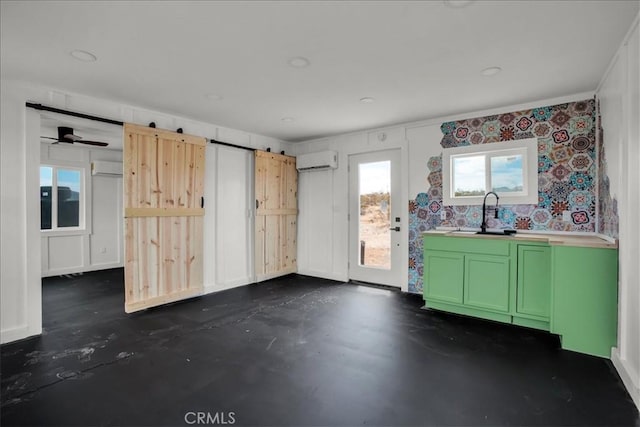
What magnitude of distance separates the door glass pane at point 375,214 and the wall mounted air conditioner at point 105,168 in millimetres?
4858

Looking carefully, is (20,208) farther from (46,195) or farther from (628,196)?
(628,196)

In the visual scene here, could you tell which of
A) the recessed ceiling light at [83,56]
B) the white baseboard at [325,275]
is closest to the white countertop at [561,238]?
the white baseboard at [325,275]

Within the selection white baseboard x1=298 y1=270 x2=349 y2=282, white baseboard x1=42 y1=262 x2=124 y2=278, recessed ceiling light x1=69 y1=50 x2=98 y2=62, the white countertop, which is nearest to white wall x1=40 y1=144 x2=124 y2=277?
white baseboard x1=42 y1=262 x2=124 y2=278

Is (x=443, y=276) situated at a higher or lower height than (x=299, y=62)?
lower

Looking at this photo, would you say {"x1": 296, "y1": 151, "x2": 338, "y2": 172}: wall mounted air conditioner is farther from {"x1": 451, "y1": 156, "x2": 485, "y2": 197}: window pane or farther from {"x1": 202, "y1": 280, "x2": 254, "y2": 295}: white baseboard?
{"x1": 202, "y1": 280, "x2": 254, "y2": 295}: white baseboard

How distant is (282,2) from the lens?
1876 mm

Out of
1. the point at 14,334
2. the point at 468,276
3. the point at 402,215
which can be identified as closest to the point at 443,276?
the point at 468,276

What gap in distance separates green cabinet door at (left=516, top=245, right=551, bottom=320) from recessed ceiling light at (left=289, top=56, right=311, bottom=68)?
108 inches

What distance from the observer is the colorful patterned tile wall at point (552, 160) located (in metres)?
3.42

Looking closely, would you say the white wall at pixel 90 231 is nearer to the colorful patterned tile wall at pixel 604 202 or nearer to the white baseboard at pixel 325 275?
the white baseboard at pixel 325 275

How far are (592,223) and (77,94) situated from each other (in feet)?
18.4

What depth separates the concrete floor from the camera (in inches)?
75.4

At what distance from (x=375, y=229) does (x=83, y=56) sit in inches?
156

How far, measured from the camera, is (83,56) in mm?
2543
